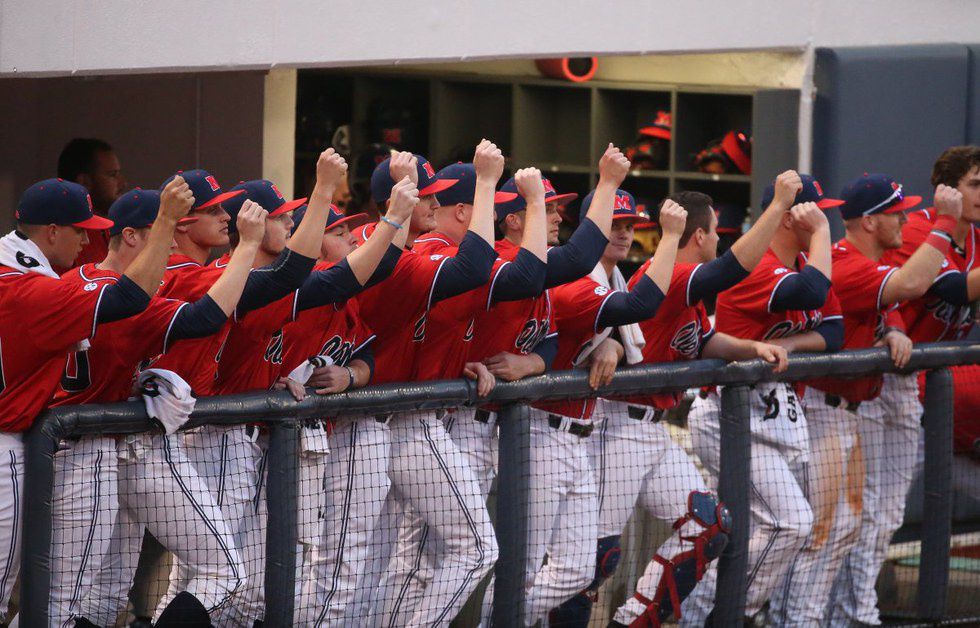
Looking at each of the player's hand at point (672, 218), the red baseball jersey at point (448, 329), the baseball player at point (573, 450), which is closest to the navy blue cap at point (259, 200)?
the red baseball jersey at point (448, 329)

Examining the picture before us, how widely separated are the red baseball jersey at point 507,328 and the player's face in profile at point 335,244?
489mm

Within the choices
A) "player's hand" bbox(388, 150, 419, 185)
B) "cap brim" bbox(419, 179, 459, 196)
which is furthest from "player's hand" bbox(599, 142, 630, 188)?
"player's hand" bbox(388, 150, 419, 185)

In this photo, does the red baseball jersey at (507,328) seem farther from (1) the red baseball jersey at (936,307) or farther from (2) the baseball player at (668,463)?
(1) the red baseball jersey at (936,307)

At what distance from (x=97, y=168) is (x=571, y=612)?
2825mm

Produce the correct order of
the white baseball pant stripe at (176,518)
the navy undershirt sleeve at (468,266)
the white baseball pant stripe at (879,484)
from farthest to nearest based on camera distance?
1. the white baseball pant stripe at (879,484)
2. the navy undershirt sleeve at (468,266)
3. the white baseball pant stripe at (176,518)

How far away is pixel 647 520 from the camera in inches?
177

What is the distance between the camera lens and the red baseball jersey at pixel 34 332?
331 cm

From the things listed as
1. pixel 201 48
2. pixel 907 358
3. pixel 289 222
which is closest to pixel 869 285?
pixel 907 358

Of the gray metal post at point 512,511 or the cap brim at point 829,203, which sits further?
the cap brim at point 829,203

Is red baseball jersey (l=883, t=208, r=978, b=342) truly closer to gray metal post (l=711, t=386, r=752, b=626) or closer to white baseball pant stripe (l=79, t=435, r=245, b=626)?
gray metal post (l=711, t=386, r=752, b=626)

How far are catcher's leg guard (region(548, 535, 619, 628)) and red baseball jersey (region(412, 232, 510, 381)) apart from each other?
711 mm

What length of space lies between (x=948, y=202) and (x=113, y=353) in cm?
302

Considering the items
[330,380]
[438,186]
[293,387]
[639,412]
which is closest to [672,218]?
[639,412]

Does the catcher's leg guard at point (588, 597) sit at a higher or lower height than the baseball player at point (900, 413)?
lower
